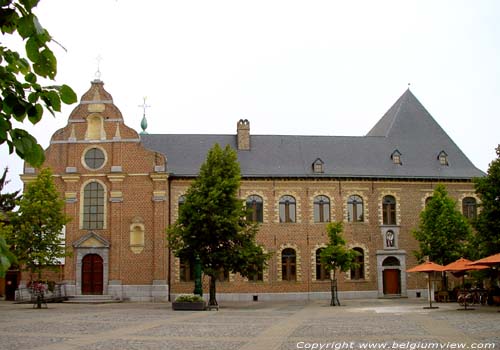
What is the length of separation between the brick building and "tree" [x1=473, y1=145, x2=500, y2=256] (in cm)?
1195

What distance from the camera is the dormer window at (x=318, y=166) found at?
1586 inches

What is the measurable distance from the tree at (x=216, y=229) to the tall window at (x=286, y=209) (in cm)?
845

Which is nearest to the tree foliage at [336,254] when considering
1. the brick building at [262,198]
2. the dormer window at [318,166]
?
the brick building at [262,198]

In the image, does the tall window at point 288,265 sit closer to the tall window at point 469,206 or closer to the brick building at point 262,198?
the brick building at point 262,198

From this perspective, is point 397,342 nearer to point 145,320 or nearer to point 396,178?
point 145,320

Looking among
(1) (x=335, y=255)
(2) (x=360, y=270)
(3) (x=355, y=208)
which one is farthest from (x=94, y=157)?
(2) (x=360, y=270)

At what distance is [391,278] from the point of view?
40000 millimetres

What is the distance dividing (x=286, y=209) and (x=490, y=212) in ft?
48.1

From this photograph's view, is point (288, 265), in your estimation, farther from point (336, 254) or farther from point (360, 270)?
point (336, 254)

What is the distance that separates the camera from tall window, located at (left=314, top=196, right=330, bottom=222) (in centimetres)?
3997

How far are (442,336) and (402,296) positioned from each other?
2480cm

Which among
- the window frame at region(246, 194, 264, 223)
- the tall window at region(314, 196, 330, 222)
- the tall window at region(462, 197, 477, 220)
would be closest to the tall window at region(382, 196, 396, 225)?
the tall window at region(314, 196, 330, 222)

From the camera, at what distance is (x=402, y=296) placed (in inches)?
1551

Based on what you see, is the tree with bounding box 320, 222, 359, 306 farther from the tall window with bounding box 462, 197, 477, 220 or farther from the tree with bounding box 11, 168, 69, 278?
the tree with bounding box 11, 168, 69, 278
